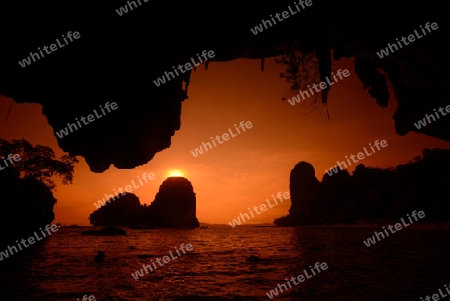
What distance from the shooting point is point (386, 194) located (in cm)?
7069

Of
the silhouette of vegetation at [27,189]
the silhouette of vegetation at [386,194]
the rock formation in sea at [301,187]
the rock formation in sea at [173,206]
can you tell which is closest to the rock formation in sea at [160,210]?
the rock formation in sea at [173,206]

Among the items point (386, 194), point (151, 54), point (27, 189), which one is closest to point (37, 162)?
point (27, 189)

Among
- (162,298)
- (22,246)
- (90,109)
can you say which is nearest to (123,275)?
(162,298)

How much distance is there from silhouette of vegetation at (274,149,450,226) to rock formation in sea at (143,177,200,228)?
50.7 metres

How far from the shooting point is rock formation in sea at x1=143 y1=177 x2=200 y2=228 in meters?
110

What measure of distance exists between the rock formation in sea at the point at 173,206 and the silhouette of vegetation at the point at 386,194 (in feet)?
166

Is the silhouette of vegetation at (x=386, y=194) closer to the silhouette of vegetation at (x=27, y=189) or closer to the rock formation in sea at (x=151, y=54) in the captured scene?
the rock formation in sea at (x=151, y=54)

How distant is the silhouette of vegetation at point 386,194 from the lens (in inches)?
2215

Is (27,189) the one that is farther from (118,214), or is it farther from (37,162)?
(118,214)

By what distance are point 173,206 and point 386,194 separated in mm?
77610

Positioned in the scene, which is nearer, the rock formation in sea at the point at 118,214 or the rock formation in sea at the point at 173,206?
the rock formation in sea at the point at 173,206

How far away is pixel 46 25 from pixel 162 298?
8746 mm

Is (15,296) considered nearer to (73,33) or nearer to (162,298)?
(162,298)

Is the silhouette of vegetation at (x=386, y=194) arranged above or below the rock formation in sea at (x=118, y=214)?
below
